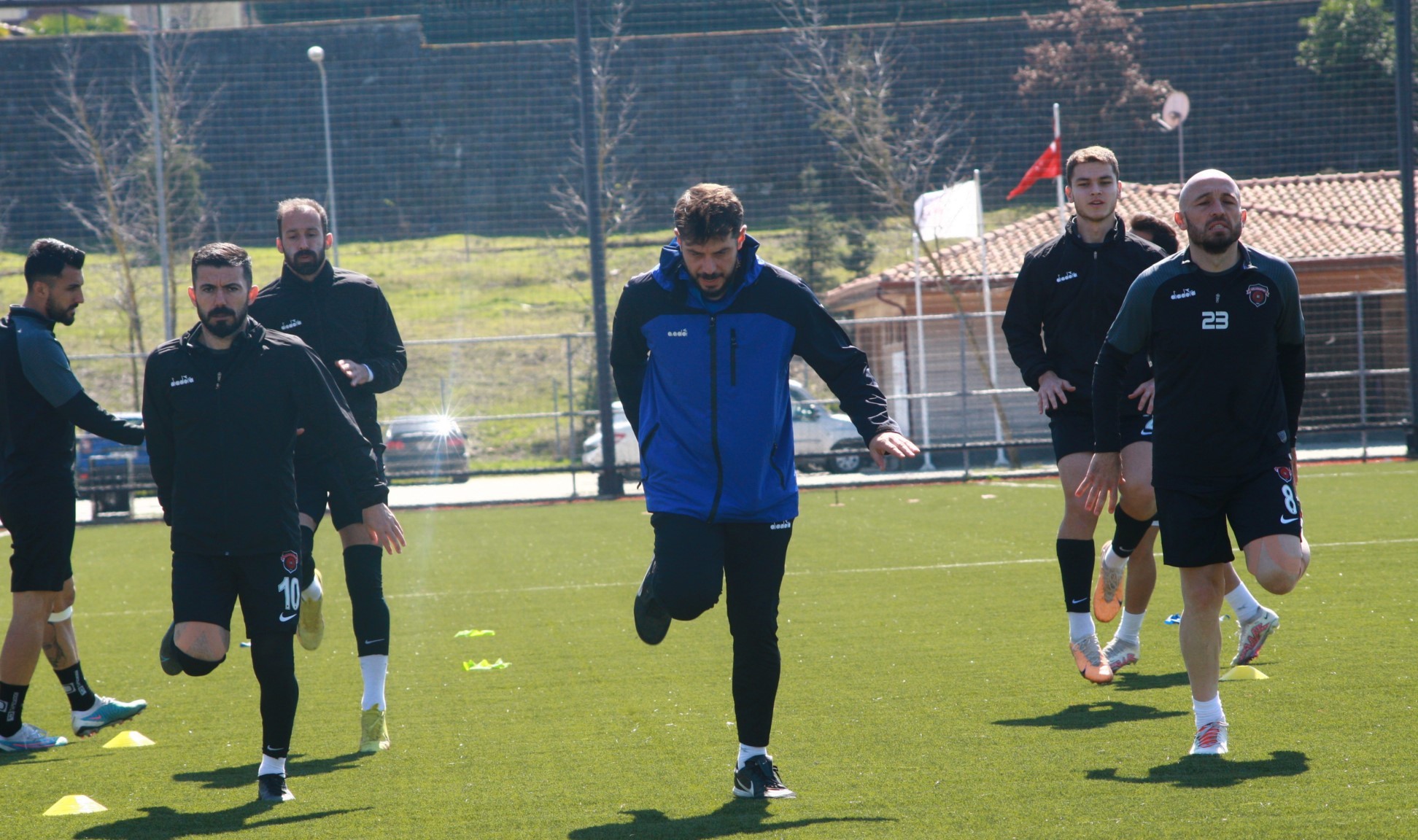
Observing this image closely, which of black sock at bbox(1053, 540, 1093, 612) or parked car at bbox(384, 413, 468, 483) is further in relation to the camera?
parked car at bbox(384, 413, 468, 483)

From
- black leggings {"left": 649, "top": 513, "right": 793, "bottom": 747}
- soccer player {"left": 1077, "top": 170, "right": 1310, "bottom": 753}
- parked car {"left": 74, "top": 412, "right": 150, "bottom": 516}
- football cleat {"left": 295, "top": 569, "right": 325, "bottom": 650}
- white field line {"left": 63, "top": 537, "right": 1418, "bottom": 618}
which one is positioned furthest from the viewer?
parked car {"left": 74, "top": 412, "right": 150, "bottom": 516}

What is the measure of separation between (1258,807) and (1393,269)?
23.9 meters

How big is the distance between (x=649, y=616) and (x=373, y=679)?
141 cm

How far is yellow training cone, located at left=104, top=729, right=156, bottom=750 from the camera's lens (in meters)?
5.32

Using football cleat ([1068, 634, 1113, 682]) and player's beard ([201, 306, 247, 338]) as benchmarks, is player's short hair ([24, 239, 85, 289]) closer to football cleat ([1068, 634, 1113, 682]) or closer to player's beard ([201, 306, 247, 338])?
player's beard ([201, 306, 247, 338])

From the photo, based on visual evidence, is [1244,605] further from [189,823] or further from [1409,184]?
[1409,184]

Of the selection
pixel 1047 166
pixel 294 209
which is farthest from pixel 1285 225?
pixel 294 209

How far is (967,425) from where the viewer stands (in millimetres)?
20297

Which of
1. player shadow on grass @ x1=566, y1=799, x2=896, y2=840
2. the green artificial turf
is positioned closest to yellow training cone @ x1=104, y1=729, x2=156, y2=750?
the green artificial turf

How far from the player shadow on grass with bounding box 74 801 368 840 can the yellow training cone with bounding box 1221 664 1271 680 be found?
10.7 feet

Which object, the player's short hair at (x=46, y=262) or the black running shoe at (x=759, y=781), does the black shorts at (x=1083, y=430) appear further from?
the player's short hair at (x=46, y=262)

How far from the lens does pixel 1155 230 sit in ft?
20.4

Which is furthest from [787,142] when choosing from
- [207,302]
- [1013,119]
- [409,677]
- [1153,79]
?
[207,302]

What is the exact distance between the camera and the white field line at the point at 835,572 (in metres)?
9.39
